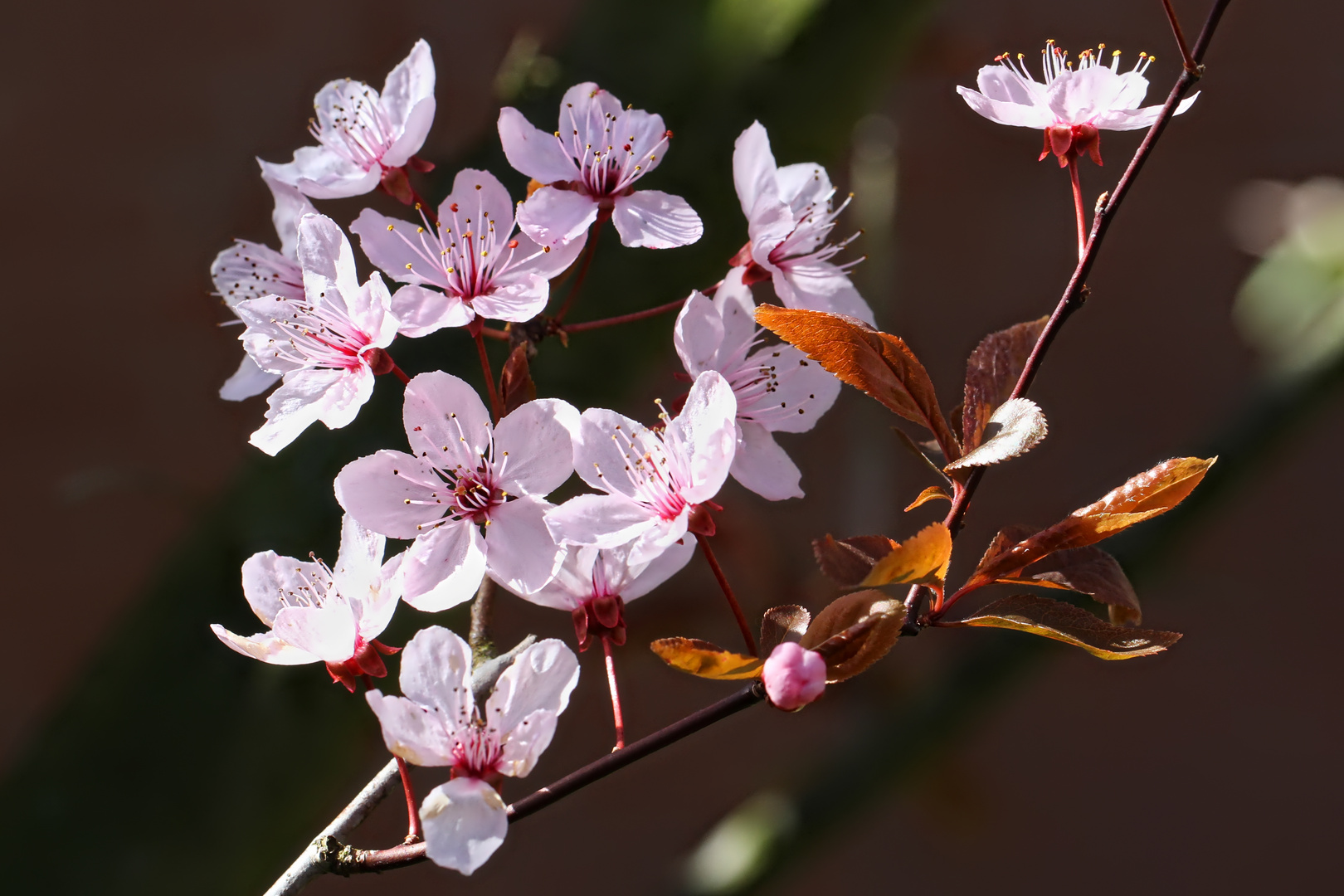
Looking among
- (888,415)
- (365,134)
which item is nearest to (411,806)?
(365,134)

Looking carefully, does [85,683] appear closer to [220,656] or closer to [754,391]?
[220,656]

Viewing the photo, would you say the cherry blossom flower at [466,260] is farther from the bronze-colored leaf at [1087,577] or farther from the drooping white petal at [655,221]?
the bronze-colored leaf at [1087,577]

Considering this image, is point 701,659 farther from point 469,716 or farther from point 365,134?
point 365,134

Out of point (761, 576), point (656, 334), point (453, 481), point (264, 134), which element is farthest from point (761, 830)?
point (264, 134)

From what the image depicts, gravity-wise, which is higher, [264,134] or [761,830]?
[264,134]

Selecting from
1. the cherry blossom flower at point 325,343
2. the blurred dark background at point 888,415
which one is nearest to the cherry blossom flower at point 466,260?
the cherry blossom flower at point 325,343

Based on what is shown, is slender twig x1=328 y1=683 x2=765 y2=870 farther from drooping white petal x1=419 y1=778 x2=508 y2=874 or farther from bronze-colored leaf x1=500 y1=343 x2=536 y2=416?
bronze-colored leaf x1=500 y1=343 x2=536 y2=416

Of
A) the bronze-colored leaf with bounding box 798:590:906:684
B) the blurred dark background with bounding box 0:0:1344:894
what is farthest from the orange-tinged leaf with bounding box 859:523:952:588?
the blurred dark background with bounding box 0:0:1344:894
